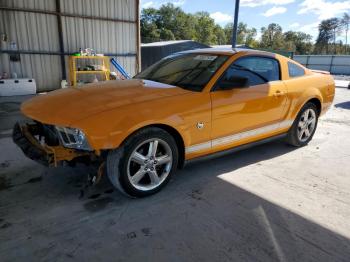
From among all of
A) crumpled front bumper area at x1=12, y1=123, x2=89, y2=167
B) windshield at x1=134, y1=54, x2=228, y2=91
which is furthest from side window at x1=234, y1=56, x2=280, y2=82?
crumpled front bumper area at x1=12, y1=123, x2=89, y2=167

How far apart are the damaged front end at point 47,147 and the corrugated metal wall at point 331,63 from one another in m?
28.6

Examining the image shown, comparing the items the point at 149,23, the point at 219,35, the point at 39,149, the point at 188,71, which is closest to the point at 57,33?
the point at 188,71

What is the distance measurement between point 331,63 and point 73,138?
29342 mm

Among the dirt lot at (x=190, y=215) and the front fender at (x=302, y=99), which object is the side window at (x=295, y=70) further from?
the dirt lot at (x=190, y=215)

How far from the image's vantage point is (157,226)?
263cm

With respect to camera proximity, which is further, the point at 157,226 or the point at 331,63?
the point at 331,63

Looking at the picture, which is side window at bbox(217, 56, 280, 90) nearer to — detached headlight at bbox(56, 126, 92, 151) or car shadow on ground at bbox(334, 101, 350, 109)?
detached headlight at bbox(56, 126, 92, 151)

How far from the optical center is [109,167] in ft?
9.41

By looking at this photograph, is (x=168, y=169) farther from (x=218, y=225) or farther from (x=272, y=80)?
(x=272, y=80)

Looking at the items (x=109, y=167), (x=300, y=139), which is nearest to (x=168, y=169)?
(x=109, y=167)

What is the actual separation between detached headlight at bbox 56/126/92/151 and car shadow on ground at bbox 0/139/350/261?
2.07 ft

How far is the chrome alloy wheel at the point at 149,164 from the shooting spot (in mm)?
2986

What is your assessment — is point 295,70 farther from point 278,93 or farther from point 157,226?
point 157,226

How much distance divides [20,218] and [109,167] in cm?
90
